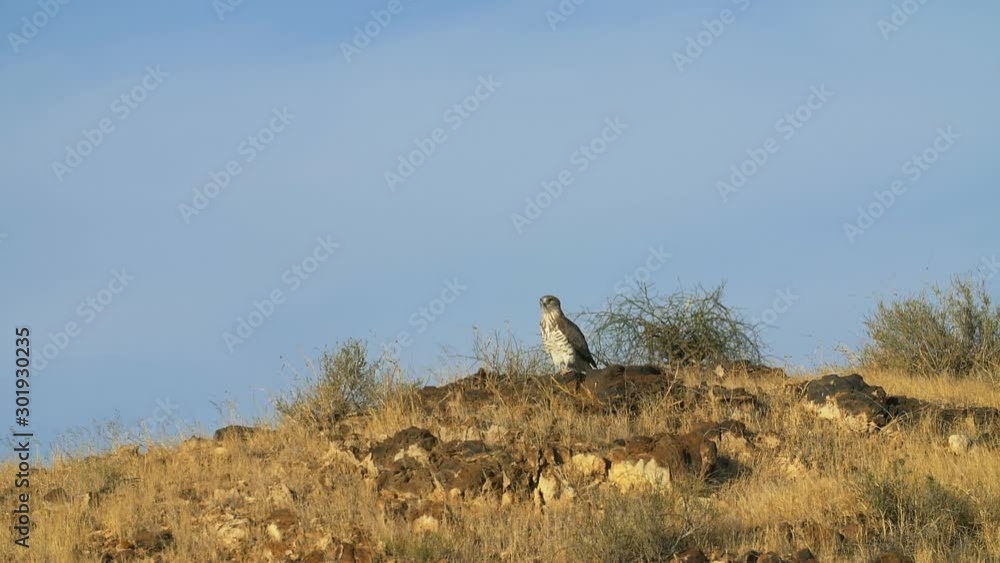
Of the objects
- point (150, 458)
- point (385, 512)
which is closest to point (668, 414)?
point (385, 512)

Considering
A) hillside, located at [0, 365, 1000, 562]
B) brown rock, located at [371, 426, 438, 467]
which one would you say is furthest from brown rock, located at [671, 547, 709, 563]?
brown rock, located at [371, 426, 438, 467]

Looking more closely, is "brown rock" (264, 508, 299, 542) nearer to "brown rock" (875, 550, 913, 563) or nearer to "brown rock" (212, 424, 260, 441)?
"brown rock" (212, 424, 260, 441)

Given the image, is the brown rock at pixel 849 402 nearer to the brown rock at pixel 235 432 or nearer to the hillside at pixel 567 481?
the hillside at pixel 567 481

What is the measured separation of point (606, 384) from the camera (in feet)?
45.9

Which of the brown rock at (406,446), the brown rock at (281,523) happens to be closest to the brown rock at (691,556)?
the brown rock at (406,446)

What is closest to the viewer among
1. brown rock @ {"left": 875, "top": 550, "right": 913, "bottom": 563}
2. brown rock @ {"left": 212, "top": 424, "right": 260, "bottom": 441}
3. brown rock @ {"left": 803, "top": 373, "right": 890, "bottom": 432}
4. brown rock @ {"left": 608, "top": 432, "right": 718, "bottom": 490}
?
brown rock @ {"left": 875, "top": 550, "right": 913, "bottom": 563}

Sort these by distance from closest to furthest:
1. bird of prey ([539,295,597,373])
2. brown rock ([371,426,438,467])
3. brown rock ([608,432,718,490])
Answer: brown rock ([608,432,718,490]) → brown rock ([371,426,438,467]) → bird of prey ([539,295,597,373])

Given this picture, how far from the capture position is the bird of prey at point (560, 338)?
16.1 m

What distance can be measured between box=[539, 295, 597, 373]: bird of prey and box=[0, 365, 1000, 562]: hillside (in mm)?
1309

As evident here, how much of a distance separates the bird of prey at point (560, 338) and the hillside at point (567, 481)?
1309 mm

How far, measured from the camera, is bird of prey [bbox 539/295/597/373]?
16.1m

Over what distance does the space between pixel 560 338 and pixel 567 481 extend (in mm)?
4714

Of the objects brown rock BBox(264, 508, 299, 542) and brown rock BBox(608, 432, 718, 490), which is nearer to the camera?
brown rock BBox(264, 508, 299, 542)

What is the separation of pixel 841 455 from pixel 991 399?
14.5 feet
